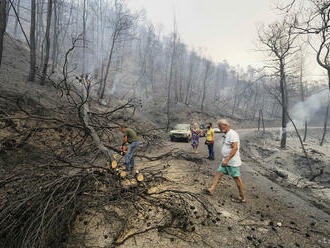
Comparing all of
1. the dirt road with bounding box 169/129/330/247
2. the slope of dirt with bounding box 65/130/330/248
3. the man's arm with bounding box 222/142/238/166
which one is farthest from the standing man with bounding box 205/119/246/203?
the slope of dirt with bounding box 65/130/330/248

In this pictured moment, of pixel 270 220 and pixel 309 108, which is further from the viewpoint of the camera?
Result: pixel 309 108

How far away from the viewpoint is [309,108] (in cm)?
4444

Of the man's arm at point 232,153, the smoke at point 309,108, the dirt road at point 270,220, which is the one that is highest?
the smoke at point 309,108

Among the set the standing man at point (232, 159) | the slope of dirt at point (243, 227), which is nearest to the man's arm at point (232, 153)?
the standing man at point (232, 159)

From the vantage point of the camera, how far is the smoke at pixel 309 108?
1588 inches

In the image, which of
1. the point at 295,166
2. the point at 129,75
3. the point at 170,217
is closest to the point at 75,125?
the point at 170,217

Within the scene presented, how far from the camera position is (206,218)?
10.7ft

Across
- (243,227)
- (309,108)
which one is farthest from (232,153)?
(309,108)

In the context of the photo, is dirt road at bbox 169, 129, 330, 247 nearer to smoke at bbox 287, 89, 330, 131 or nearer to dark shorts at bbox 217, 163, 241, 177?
dark shorts at bbox 217, 163, 241, 177

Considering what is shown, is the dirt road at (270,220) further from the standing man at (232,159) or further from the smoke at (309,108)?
the smoke at (309,108)

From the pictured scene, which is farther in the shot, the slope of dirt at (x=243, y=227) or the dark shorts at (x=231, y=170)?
the dark shorts at (x=231, y=170)

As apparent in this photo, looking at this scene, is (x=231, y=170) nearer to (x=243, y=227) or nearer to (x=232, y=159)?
(x=232, y=159)

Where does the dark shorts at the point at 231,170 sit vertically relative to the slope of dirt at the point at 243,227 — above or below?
above

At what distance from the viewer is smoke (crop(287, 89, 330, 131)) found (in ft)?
132
